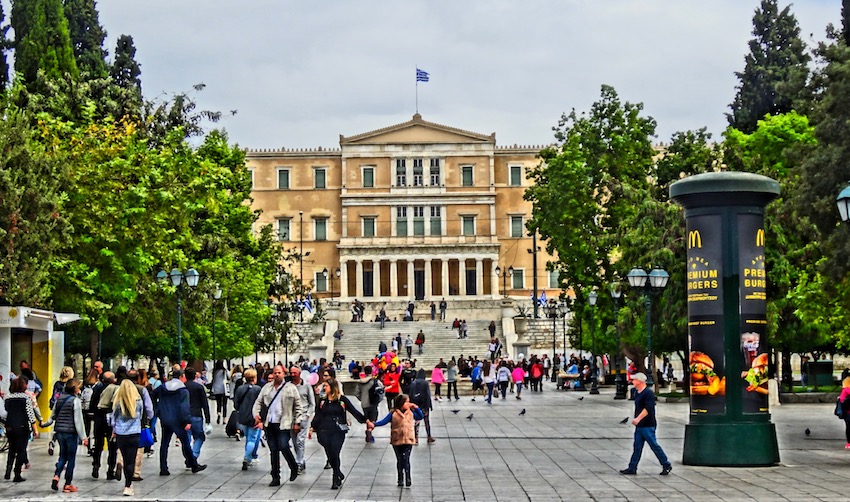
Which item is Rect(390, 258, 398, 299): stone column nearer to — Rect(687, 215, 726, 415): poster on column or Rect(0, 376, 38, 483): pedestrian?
Rect(687, 215, 726, 415): poster on column

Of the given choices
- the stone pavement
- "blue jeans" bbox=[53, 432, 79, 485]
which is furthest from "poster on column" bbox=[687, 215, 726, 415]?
"blue jeans" bbox=[53, 432, 79, 485]

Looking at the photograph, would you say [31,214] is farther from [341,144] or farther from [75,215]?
[341,144]

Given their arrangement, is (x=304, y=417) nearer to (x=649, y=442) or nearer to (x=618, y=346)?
(x=649, y=442)

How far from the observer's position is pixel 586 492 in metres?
15.6

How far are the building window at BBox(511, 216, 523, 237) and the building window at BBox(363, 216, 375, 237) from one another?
9.73 metres

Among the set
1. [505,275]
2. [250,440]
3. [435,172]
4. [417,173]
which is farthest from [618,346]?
[417,173]

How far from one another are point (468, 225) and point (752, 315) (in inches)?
2947

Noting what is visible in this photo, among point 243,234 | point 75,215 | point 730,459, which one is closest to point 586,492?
point 730,459

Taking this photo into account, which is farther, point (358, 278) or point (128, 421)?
point (358, 278)

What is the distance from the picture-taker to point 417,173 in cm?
9381

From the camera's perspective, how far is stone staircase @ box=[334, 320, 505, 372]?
6462 cm

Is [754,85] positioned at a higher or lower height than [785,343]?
higher

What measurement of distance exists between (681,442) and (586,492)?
8.39 meters

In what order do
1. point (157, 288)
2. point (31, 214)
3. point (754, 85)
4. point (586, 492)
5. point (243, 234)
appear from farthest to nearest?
point (754, 85)
point (243, 234)
point (157, 288)
point (31, 214)
point (586, 492)
